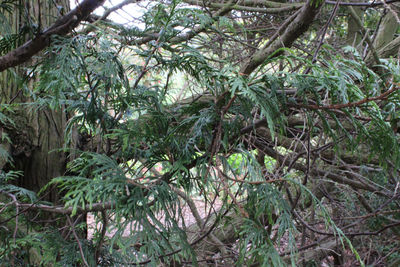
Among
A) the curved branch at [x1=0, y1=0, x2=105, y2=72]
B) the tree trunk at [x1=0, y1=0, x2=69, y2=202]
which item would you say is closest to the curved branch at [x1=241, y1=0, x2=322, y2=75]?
the curved branch at [x1=0, y1=0, x2=105, y2=72]

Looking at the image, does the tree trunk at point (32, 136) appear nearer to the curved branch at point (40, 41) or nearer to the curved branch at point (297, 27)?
the curved branch at point (40, 41)

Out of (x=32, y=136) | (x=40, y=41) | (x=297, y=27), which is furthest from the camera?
(x=32, y=136)

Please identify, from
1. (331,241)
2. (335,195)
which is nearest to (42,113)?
(331,241)

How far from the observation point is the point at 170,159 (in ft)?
2.95

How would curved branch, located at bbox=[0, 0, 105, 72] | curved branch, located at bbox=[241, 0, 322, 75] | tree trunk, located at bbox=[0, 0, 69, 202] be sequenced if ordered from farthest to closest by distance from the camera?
1. tree trunk, located at bbox=[0, 0, 69, 202]
2. curved branch, located at bbox=[241, 0, 322, 75]
3. curved branch, located at bbox=[0, 0, 105, 72]

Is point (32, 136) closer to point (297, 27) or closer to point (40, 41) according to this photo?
point (40, 41)

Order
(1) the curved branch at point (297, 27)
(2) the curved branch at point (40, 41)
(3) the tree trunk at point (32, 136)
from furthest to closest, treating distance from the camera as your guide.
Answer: (3) the tree trunk at point (32, 136), (1) the curved branch at point (297, 27), (2) the curved branch at point (40, 41)

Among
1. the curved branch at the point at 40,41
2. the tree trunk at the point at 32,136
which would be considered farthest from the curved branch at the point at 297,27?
the tree trunk at the point at 32,136

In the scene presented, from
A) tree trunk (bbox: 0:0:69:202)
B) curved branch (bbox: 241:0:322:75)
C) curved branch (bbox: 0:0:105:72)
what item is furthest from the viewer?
tree trunk (bbox: 0:0:69:202)

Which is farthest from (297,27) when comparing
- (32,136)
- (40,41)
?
(32,136)

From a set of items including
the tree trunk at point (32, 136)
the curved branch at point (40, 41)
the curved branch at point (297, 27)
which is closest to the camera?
the curved branch at point (40, 41)

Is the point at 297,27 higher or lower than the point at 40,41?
higher

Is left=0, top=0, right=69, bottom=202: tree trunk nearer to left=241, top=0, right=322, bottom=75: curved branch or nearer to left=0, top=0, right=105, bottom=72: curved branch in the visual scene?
left=0, top=0, right=105, bottom=72: curved branch

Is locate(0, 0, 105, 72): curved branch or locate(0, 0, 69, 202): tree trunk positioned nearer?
locate(0, 0, 105, 72): curved branch
